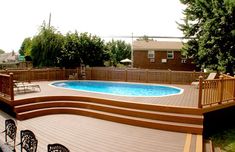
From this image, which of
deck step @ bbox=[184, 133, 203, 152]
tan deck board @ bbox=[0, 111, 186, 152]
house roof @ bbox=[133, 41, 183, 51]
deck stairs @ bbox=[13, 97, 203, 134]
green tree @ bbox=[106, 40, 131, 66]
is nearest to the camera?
deck step @ bbox=[184, 133, 203, 152]

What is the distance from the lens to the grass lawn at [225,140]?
8.70 metres

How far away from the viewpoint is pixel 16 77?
669 inches

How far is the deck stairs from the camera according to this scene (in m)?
8.68

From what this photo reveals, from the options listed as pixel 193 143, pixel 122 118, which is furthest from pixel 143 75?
pixel 193 143

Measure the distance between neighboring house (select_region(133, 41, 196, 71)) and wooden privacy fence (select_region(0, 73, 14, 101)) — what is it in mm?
18772

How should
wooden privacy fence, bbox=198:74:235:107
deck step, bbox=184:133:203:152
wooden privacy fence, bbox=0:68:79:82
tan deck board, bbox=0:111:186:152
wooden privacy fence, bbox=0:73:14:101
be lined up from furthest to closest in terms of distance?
1. wooden privacy fence, bbox=0:68:79:82
2. wooden privacy fence, bbox=0:73:14:101
3. wooden privacy fence, bbox=198:74:235:107
4. tan deck board, bbox=0:111:186:152
5. deck step, bbox=184:133:203:152

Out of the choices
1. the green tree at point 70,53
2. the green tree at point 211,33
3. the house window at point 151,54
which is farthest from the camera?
the house window at point 151,54

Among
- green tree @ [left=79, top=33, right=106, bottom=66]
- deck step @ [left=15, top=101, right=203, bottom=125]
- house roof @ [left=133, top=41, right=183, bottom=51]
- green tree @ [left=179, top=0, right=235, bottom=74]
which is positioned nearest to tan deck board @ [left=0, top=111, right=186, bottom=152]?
deck step @ [left=15, top=101, right=203, bottom=125]

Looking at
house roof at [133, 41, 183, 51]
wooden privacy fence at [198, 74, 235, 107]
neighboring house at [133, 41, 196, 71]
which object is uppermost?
house roof at [133, 41, 183, 51]

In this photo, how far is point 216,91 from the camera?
10109mm

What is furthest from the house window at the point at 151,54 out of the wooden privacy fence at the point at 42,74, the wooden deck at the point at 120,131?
the wooden deck at the point at 120,131

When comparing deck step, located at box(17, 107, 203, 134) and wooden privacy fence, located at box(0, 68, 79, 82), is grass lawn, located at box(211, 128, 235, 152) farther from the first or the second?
wooden privacy fence, located at box(0, 68, 79, 82)

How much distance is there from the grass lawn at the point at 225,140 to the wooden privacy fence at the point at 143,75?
7.84 meters

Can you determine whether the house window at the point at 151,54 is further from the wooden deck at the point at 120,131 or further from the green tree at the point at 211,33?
the wooden deck at the point at 120,131
